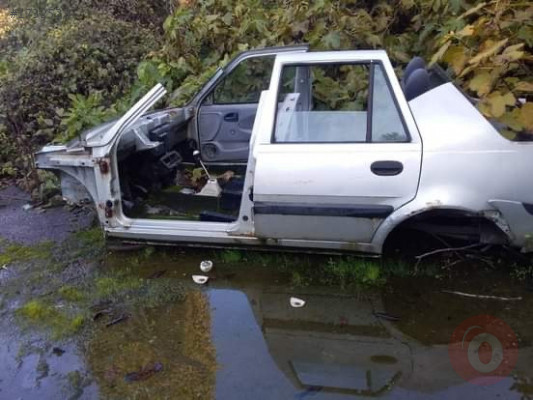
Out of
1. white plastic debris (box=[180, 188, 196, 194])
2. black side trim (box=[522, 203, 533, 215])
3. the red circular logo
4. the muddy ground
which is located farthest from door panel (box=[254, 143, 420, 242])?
white plastic debris (box=[180, 188, 196, 194])

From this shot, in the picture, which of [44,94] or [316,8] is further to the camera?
[44,94]

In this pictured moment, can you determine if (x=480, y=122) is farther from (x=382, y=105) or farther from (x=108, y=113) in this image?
(x=108, y=113)

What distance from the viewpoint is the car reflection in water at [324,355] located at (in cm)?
287

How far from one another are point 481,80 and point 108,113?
4604 mm

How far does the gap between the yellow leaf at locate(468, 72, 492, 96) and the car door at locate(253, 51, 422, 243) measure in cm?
42

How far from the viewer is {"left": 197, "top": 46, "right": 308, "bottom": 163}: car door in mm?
5344

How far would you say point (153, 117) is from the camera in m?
5.26

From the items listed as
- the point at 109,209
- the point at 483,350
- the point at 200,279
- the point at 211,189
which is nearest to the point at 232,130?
the point at 211,189

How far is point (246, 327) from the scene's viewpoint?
3.53 m

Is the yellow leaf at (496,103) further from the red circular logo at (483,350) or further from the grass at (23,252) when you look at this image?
the grass at (23,252)

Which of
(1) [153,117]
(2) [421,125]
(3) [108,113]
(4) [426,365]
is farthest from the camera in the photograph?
(3) [108,113]

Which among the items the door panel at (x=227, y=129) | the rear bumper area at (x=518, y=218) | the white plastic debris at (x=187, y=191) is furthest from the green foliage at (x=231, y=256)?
the rear bumper area at (x=518, y=218)

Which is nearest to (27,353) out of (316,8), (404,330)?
(404,330)

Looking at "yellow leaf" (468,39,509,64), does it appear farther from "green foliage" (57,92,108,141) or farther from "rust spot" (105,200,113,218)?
"green foliage" (57,92,108,141)
